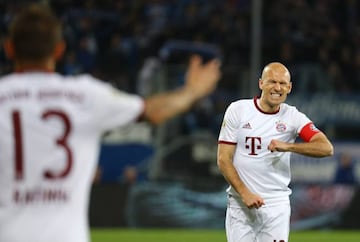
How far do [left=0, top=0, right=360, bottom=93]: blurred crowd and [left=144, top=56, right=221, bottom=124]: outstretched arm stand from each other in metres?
13.7

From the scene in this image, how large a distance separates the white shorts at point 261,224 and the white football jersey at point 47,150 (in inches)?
161

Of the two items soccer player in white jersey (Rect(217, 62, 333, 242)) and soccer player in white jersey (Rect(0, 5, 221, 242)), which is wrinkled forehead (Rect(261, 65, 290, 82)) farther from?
soccer player in white jersey (Rect(0, 5, 221, 242))

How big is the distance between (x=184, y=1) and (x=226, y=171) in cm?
1247

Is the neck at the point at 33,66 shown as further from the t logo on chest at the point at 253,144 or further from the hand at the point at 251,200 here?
the t logo on chest at the point at 253,144

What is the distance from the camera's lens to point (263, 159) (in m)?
8.16

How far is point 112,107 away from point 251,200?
12.5 ft

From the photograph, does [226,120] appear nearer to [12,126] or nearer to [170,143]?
[12,126]

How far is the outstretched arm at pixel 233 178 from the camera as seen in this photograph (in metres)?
7.83

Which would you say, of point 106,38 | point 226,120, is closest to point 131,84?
point 106,38

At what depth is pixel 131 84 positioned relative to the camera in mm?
17500

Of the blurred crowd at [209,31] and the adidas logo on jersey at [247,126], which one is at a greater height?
the blurred crowd at [209,31]

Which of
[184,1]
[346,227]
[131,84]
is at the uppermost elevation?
[184,1]

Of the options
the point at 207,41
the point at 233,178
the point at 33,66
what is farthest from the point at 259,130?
the point at 207,41

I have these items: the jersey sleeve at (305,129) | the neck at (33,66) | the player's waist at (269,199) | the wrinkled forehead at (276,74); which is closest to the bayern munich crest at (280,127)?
the jersey sleeve at (305,129)
